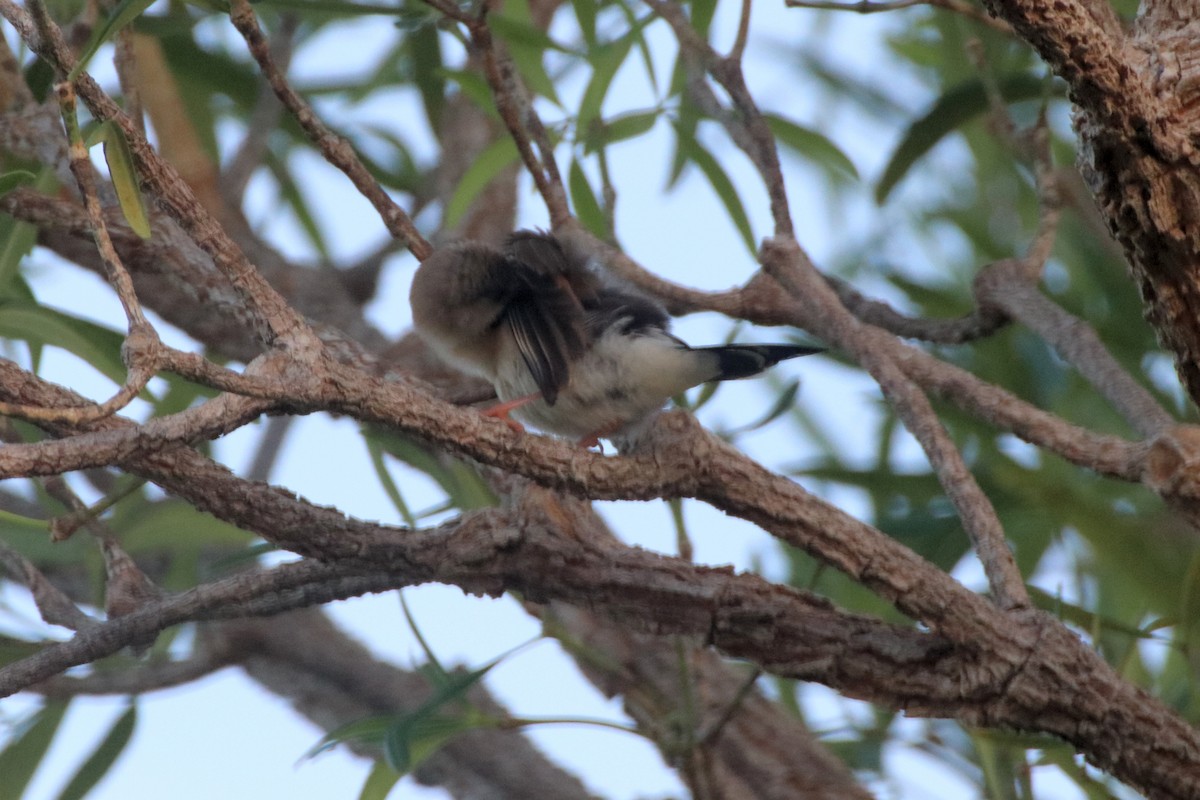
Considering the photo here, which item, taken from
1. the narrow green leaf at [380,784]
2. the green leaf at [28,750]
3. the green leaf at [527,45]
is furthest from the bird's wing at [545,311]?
the green leaf at [28,750]

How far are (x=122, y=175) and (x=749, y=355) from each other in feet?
3.12

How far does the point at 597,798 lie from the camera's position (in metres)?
2.68

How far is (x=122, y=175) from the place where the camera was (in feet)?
4.09

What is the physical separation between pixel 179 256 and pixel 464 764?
4.68 feet

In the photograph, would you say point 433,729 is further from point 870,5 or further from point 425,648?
point 870,5

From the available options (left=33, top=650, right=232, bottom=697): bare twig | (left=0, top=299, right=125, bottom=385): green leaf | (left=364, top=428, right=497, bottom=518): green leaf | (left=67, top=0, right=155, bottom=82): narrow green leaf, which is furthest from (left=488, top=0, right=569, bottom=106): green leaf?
(left=33, top=650, right=232, bottom=697): bare twig

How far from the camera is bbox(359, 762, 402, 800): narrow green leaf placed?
2031 mm

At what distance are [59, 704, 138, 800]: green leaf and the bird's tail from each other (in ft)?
4.12

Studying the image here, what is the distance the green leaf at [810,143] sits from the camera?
2.43 metres

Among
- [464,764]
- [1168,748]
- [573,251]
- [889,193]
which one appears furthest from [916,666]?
[464,764]

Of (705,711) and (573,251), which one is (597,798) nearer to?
(705,711)

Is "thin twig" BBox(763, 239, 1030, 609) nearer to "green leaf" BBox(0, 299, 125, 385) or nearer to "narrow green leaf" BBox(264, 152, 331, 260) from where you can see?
"green leaf" BBox(0, 299, 125, 385)

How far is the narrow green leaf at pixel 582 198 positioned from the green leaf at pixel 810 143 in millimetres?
363

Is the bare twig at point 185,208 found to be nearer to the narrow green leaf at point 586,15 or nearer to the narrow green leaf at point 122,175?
the narrow green leaf at point 122,175
